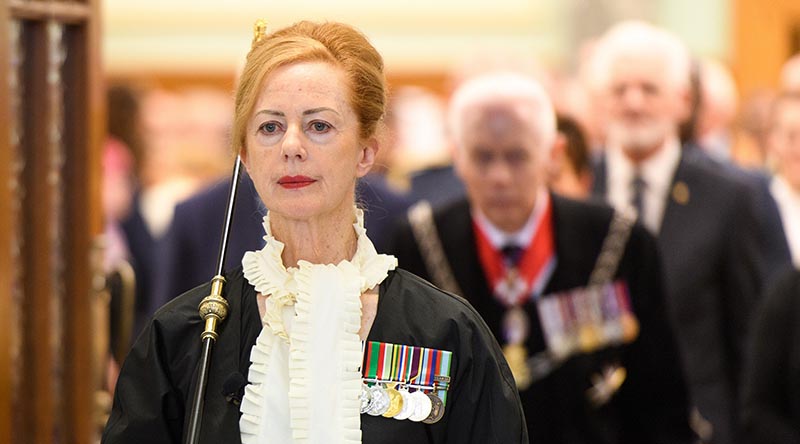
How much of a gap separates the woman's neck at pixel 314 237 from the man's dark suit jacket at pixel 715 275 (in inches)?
108

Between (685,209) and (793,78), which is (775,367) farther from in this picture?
(793,78)

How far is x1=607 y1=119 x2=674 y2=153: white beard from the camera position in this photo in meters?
6.19

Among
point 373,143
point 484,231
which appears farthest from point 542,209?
point 373,143

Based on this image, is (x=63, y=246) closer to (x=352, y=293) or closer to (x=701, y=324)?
(x=352, y=293)

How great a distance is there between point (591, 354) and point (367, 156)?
201 cm

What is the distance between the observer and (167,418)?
9.69 ft

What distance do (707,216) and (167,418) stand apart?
11.0 ft

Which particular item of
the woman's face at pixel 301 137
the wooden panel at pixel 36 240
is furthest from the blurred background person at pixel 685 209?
the woman's face at pixel 301 137

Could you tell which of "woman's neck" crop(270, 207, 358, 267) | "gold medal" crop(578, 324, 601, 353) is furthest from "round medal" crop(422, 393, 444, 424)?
"gold medal" crop(578, 324, 601, 353)

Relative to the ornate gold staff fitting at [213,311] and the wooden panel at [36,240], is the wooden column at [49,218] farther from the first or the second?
the ornate gold staff fitting at [213,311]

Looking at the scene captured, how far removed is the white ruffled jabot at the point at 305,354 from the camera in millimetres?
2918

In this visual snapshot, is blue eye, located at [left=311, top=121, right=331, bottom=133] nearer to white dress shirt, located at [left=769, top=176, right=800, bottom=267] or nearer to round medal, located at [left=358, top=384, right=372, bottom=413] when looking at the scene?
round medal, located at [left=358, top=384, right=372, bottom=413]

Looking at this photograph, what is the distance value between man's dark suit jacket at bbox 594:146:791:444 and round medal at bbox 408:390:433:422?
2.75 metres

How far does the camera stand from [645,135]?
20.4 ft
